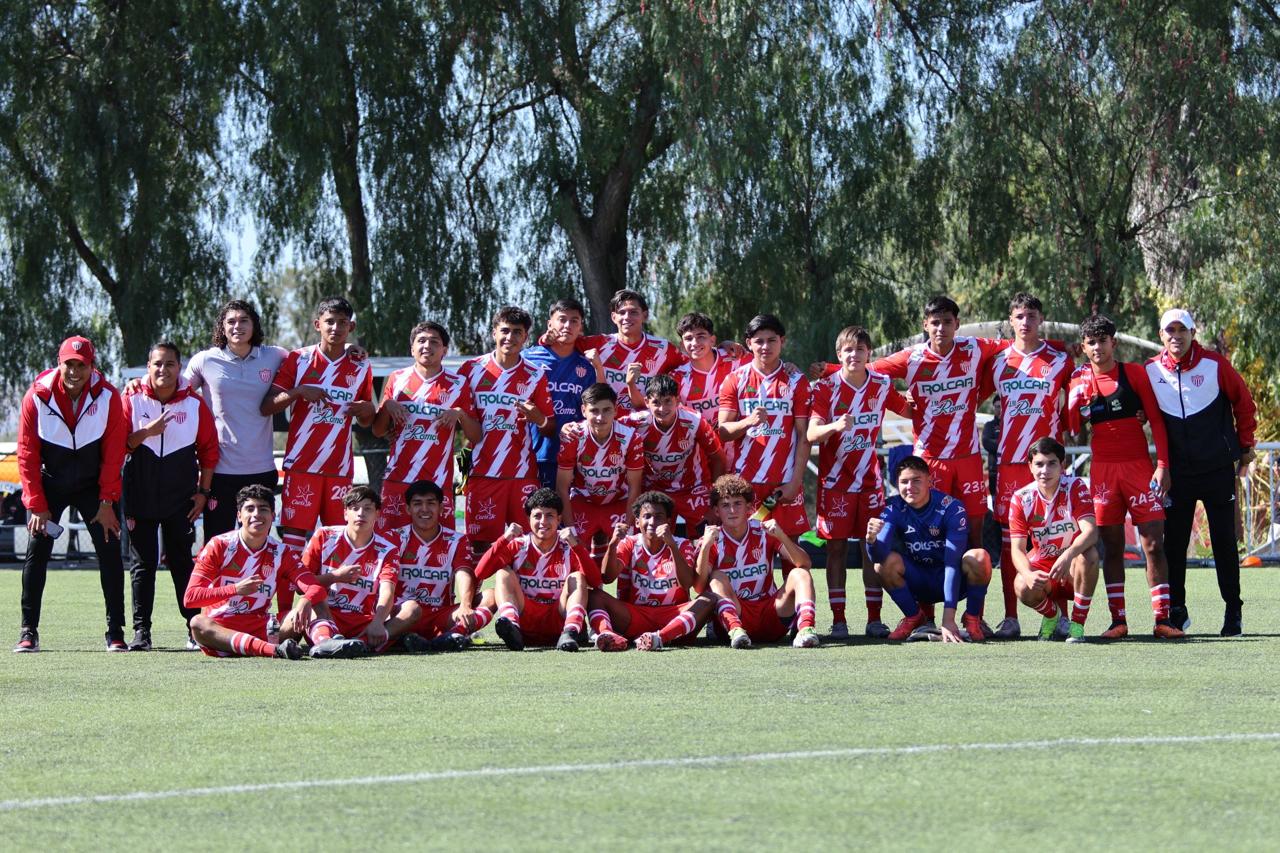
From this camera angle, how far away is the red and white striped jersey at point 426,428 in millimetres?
10703

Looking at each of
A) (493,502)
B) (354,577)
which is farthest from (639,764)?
(493,502)

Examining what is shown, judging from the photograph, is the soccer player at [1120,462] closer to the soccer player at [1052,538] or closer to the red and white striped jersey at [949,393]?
the soccer player at [1052,538]

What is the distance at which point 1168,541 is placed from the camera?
10516 millimetres

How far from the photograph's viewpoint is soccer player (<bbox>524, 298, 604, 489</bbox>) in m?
11.0

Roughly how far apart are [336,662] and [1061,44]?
15.7m

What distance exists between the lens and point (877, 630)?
10453 mm

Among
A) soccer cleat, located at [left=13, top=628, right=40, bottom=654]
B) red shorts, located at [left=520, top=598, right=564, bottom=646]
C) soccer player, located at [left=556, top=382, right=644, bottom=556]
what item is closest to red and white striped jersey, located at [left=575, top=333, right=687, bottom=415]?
soccer player, located at [left=556, top=382, right=644, bottom=556]

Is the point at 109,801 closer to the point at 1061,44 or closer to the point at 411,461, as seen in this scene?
the point at 411,461

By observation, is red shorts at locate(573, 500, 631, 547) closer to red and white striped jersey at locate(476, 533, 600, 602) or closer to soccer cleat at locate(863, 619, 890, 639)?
red and white striped jersey at locate(476, 533, 600, 602)

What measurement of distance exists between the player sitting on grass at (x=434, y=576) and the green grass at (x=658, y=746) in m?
0.57

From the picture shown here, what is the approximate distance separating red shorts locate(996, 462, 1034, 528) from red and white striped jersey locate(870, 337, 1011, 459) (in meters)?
0.24

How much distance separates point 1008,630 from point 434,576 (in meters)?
3.34

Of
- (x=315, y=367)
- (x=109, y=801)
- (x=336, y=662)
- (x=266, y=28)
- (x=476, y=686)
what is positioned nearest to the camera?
(x=109, y=801)

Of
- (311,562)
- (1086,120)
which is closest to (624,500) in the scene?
(311,562)
